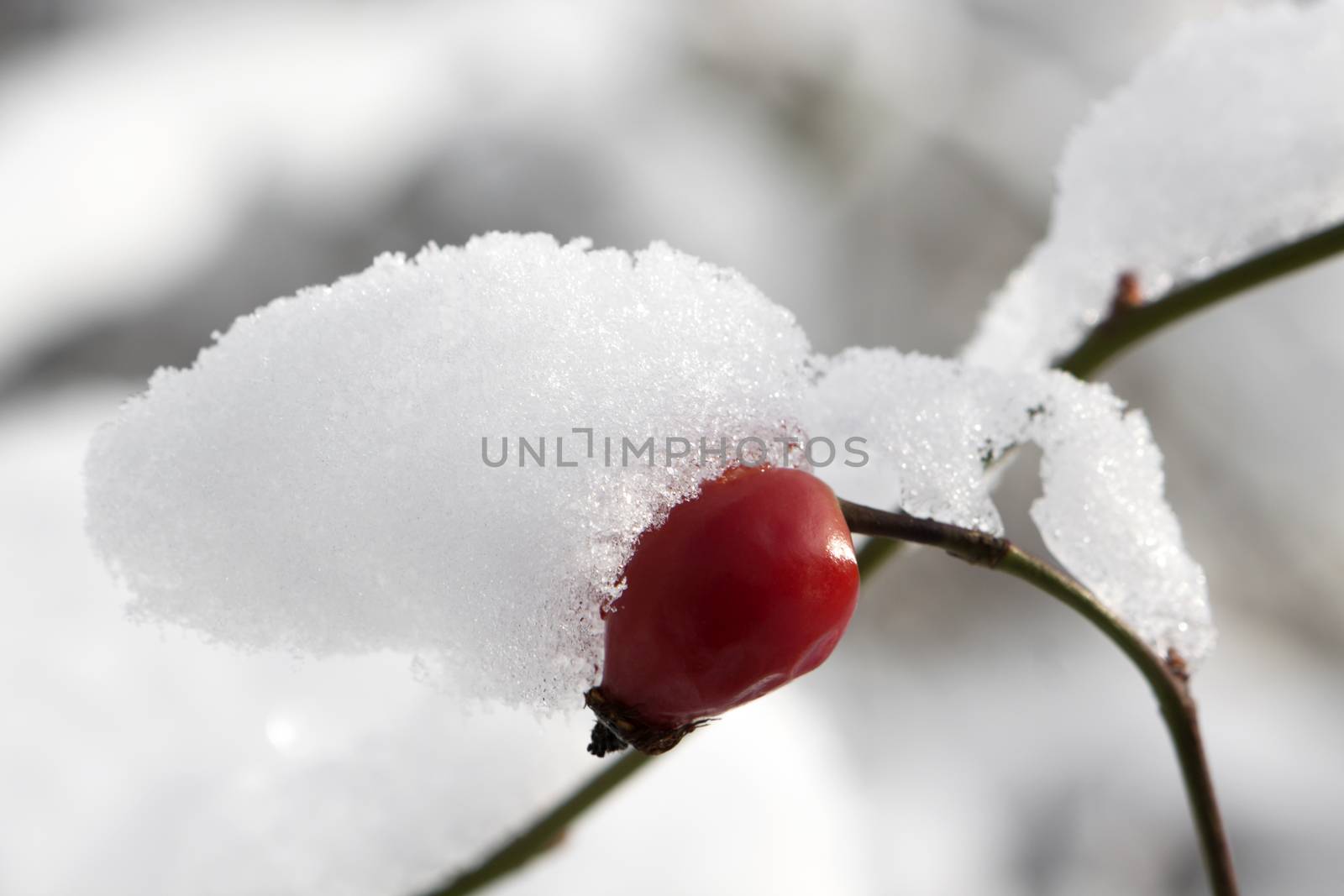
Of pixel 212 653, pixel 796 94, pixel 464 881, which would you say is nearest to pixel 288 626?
pixel 464 881

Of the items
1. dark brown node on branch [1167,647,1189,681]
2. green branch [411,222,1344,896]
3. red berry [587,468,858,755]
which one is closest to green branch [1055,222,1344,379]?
green branch [411,222,1344,896]

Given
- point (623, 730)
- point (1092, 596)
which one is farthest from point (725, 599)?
point (1092, 596)

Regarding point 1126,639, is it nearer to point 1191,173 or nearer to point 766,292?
point 1191,173

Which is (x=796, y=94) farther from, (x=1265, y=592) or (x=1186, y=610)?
(x=1186, y=610)

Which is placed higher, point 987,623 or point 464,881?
point 987,623

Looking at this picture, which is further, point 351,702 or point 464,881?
point 351,702

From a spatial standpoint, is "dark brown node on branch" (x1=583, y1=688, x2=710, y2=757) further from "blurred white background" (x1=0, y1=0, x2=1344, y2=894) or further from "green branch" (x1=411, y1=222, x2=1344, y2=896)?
"blurred white background" (x1=0, y1=0, x2=1344, y2=894)
